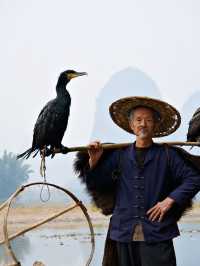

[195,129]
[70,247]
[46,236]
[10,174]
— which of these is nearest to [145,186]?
[195,129]

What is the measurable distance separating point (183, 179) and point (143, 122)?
291 millimetres

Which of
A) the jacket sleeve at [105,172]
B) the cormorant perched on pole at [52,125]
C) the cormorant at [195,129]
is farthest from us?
the cormorant at [195,129]

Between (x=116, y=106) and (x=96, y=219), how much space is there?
5673 mm

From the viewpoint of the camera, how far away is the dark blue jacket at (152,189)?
247cm

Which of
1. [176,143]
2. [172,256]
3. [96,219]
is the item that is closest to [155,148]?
[176,143]

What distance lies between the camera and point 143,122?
2490 millimetres

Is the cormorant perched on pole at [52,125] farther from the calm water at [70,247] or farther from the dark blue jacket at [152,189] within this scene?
the calm water at [70,247]

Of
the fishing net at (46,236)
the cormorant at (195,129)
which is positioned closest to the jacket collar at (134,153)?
the cormorant at (195,129)

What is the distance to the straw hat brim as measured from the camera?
2543 mm

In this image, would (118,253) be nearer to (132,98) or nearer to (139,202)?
(139,202)

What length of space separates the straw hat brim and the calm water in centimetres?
240

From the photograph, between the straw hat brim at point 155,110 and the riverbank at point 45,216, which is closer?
the straw hat brim at point 155,110

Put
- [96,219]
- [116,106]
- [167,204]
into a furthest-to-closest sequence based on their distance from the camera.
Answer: [96,219] < [116,106] < [167,204]

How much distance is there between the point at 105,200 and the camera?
2.69 m
